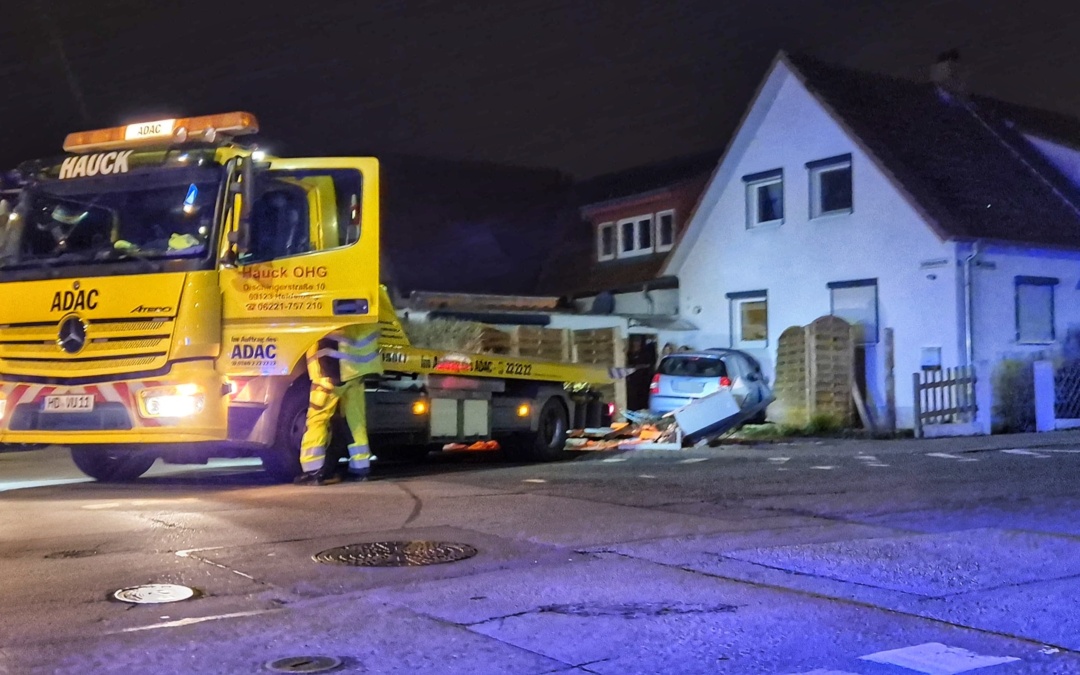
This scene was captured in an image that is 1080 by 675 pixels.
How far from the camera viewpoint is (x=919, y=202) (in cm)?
1981

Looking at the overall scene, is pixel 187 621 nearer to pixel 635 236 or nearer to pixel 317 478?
pixel 317 478

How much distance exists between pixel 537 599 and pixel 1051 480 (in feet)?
23.8

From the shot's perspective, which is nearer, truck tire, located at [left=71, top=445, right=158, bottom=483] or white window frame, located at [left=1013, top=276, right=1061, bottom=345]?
truck tire, located at [left=71, top=445, right=158, bottom=483]

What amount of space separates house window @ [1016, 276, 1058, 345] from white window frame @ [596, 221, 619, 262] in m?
10.7

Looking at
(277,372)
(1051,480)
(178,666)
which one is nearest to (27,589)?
(178,666)

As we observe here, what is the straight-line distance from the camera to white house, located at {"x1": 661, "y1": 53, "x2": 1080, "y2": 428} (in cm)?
2000

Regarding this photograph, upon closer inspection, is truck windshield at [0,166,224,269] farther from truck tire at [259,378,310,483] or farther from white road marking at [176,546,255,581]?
white road marking at [176,546,255,581]

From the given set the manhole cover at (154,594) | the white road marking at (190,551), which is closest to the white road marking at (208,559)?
the white road marking at (190,551)

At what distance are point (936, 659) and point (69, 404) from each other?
27.1 feet

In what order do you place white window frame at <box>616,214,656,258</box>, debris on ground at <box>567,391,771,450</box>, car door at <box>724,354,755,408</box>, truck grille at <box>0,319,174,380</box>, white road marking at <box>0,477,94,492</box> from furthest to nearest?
white window frame at <box>616,214,656,258</box>, car door at <box>724,354,755,408</box>, debris on ground at <box>567,391,771,450</box>, white road marking at <box>0,477,94,492</box>, truck grille at <box>0,319,174,380</box>

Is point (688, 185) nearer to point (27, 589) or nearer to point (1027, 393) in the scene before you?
point (1027, 393)

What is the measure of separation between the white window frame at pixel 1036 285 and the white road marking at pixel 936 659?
17017mm

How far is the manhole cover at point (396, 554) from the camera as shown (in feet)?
23.0

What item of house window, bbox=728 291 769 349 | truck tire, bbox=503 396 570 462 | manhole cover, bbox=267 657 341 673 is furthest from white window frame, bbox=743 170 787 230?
manhole cover, bbox=267 657 341 673
